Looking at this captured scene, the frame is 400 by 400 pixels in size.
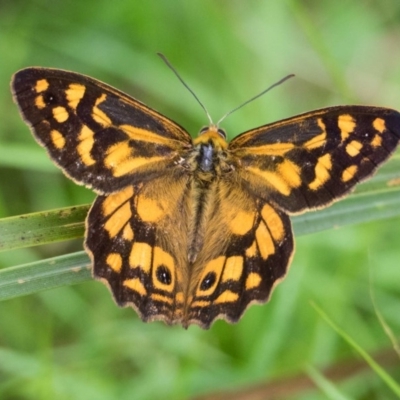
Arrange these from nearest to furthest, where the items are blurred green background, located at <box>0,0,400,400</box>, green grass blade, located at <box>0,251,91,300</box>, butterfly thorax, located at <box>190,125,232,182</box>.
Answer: green grass blade, located at <box>0,251,91,300</box>, butterfly thorax, located at <box>190,125,232,182</box>, blurred green background, located at <box>0,0,400,400</box>

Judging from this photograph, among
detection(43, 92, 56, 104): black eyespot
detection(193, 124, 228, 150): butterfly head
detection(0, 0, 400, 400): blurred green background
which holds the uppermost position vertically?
detection(43, 92, 56, 104): black eyespot

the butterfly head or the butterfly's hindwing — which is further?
the butterfly head

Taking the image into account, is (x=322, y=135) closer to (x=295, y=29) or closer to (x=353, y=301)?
(x=353, y=301)

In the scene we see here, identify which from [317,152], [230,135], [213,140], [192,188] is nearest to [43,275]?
[192,188]

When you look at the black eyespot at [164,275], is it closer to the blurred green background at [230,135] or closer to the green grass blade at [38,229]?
the green grass blade at [38,229]

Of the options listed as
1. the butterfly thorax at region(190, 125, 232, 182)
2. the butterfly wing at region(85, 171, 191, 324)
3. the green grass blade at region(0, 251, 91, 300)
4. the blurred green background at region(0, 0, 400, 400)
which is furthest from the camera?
the blurred green background at region(0, 0, 400, 400)

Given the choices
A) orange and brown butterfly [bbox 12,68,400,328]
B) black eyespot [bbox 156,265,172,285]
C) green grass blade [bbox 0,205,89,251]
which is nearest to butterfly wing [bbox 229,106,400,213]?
orange and brown butterfly [bbox 12,68,400,328]

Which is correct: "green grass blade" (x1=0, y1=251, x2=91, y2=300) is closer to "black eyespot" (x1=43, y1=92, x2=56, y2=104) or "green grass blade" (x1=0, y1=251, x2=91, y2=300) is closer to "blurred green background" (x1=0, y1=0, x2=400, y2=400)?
"black eyespot" (x1=43, y1=92, x2=56, y2=104)
